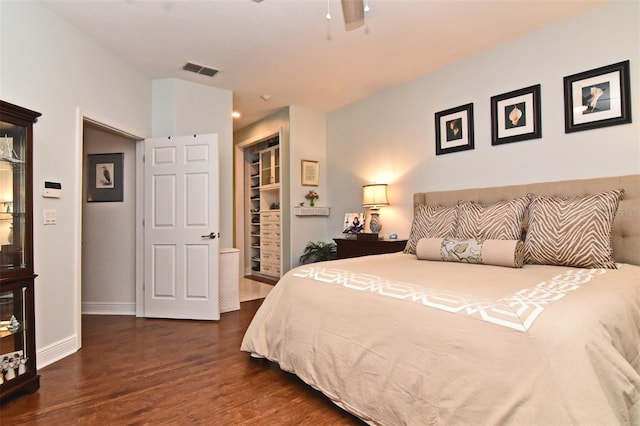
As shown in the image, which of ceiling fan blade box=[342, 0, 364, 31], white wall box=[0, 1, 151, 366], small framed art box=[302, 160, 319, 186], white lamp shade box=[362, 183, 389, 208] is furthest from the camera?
small framed art box=[302, 160, 319, 186]

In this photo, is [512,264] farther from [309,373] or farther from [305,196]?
[305,196]

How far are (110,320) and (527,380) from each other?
3.83m

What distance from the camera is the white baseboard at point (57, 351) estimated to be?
7.77ft

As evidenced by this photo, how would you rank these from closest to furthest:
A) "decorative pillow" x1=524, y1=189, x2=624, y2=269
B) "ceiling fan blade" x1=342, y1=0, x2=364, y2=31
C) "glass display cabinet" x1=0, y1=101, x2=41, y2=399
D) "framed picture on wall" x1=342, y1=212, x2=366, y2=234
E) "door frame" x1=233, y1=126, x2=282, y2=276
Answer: "ceiling fan blade" x1=342, y1=0, x2=364, y2=31
"glass display cabinet" x1=0, y1=101, x2=41, y2=399
"decorative pillow" x1=524, y1=189, x2=624, y2=269
"framed picture on wall" x1=342, y1=212, x2=366, y2=234
"door frame" x1=233, y1=126, x2=282, y2=276

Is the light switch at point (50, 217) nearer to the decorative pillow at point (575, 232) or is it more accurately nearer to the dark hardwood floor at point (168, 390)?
the dark hardwood floor at point (168, 390)

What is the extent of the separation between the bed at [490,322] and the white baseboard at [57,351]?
58.2 inches

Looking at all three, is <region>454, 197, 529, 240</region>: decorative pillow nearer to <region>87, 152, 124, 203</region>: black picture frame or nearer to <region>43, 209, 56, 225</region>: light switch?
<region>43, 209, 56, 225</region>: light switch

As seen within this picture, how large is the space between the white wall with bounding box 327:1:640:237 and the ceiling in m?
0.17

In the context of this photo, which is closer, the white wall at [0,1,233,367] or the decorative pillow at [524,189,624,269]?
the decorative pillow at [524,189,624,269]

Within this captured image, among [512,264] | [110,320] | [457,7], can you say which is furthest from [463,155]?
[110,320]

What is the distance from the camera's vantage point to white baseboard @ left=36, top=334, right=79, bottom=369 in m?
2.37

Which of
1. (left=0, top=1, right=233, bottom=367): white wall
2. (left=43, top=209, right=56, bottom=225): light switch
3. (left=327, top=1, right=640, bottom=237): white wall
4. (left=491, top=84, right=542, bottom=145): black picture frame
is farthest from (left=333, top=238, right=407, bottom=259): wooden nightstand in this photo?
A: (left=43, top=209, right=56, bottom=225): light switch

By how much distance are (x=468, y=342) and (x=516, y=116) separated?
260 cm

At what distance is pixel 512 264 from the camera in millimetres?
2154
